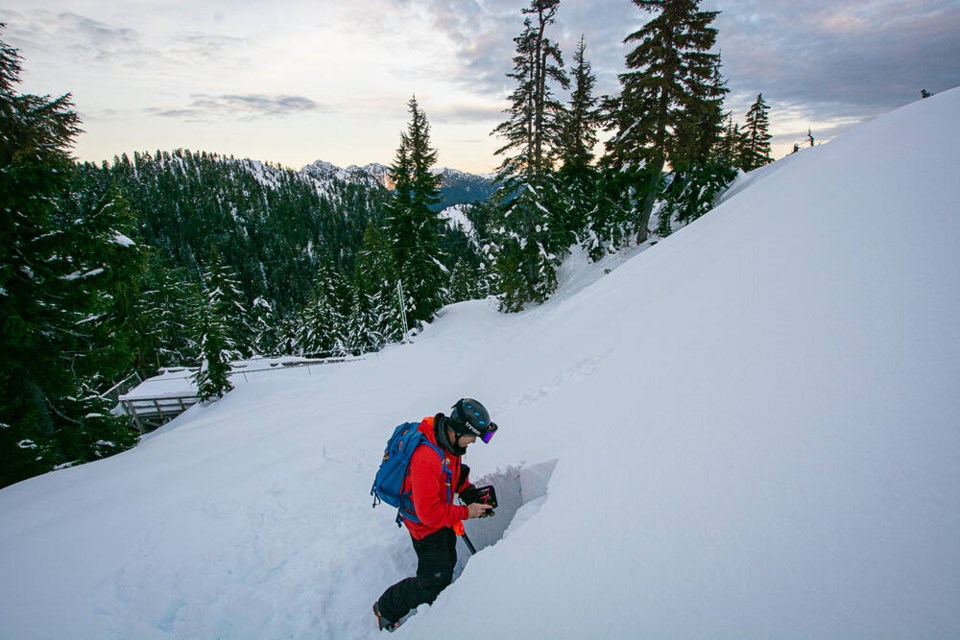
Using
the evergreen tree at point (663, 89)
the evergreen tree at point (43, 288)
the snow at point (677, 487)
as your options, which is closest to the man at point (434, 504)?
the snow at point (677, 487)

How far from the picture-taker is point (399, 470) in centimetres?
366

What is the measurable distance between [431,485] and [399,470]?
385mm

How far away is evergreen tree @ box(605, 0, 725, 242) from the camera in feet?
51.8

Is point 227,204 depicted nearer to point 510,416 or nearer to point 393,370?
point 393,370

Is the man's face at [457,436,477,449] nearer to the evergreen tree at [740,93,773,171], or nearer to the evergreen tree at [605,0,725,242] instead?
the evergreen tree at [605,0,725,242]

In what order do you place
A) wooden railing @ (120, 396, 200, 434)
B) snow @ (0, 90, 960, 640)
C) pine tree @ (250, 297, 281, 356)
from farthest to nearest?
pine tree @ (250, 297, 281, 356)
wooden railing @ (120, 396, 200, 434)
snow @ (0, 90, 960, 640)

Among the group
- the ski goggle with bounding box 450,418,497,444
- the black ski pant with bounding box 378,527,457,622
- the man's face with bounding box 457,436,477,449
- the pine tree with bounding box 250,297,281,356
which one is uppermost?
the ski goggle with bounding box 450,418,497,444

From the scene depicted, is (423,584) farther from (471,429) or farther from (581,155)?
(581,155)

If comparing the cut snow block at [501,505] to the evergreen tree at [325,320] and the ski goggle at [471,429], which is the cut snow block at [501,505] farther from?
the evergreen tree at [325,320]

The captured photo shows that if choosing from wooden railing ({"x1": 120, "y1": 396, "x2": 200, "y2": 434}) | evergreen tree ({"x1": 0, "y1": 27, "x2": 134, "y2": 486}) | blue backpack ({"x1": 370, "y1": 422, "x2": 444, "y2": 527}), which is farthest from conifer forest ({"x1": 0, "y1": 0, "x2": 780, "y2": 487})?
blue backpack ({"x1": 370, "y1": 422, "x2": 444, "y2": 527})

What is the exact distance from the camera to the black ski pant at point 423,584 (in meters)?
3.55

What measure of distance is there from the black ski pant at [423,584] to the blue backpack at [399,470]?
1.13 ft

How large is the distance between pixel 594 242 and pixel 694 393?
68.9 feet

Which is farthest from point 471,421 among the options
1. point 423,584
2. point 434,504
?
point 423,584
